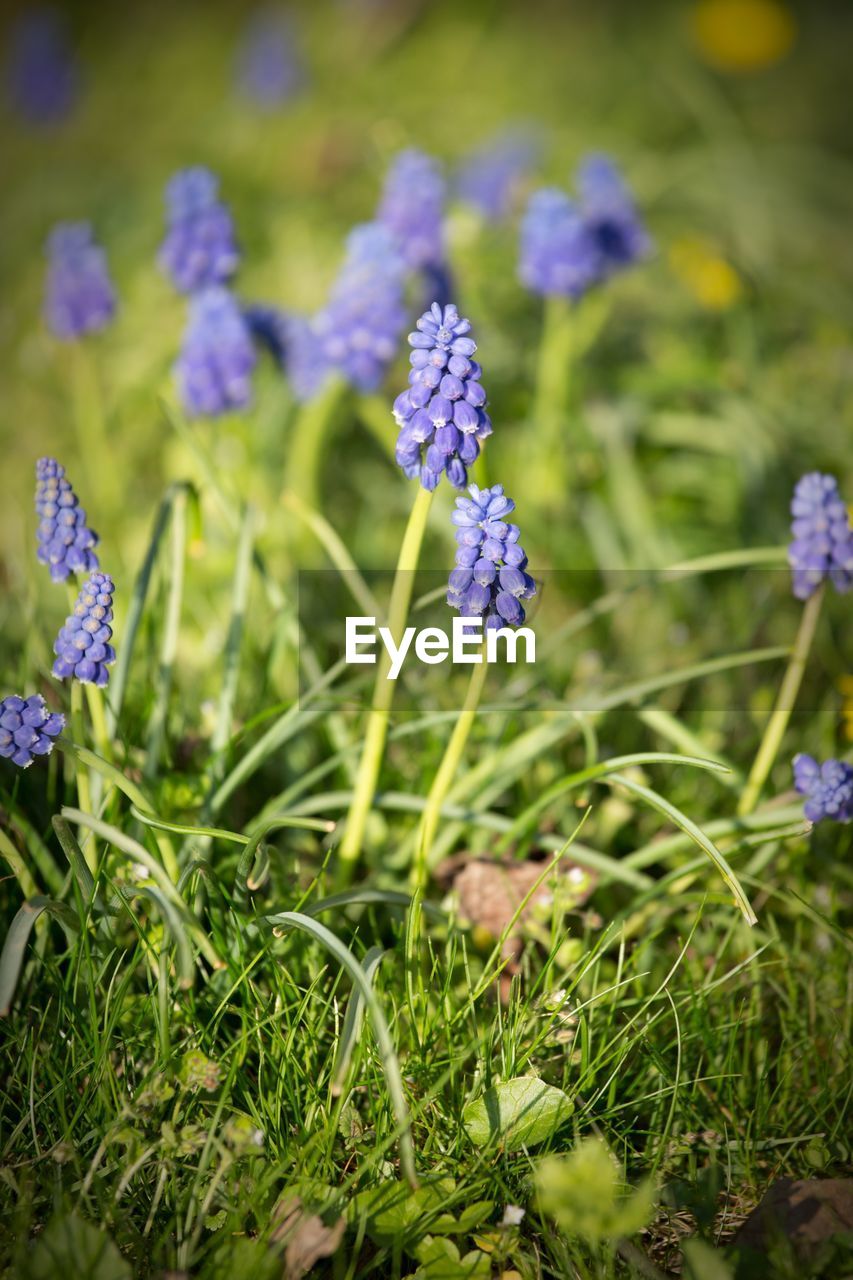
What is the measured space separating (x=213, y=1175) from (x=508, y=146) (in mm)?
5821

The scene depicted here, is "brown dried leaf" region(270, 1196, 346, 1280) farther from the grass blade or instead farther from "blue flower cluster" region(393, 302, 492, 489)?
"blue flower cluster" region(393, 302, 492, 489)

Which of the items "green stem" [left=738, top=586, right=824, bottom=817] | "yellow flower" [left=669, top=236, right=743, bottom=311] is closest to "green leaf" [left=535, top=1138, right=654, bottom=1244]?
"green stem" [left=738, top=586, right=824, bottom=817]

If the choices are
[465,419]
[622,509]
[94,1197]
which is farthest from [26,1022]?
[622,509]

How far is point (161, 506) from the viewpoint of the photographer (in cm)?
254

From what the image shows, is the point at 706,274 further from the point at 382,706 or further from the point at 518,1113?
the point at 518,1113

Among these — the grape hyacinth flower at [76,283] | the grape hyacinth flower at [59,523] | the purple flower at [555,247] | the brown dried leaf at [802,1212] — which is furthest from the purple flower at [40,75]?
the brown dried leaf at [802,1212]

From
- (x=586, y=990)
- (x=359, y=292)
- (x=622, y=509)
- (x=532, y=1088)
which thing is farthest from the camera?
(x=622, y=509)

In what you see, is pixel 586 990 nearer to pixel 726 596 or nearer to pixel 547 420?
pixel 726 596

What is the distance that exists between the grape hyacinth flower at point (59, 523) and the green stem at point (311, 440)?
5.59 ft

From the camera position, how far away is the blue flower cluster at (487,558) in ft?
6.22

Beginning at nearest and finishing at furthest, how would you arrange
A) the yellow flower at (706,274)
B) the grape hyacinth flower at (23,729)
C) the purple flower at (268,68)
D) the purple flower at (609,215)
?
1. the grape hyacinth flower at (23,729)
2. the purple flower at (609,215)
3. the yellow flower at (706,274)
4. the purple flower at (268,68)

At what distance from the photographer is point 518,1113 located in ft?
6.69

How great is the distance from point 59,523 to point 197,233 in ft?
5.83

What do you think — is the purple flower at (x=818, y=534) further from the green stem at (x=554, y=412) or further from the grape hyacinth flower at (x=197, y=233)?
the grape hyacinth flower at (x=197, y=233)
